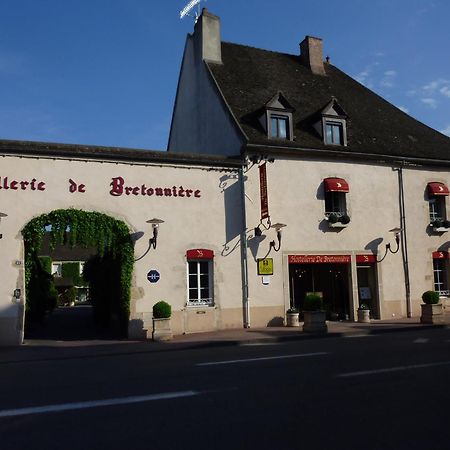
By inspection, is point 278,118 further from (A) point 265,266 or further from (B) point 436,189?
(B) point 436,189

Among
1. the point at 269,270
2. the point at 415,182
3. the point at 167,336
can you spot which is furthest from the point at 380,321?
the point at 167,336

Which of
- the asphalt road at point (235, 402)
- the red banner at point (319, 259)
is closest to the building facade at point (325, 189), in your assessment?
the red banner at point (319, 259)

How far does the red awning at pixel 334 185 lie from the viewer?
19.5m

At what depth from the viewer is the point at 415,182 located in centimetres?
2155

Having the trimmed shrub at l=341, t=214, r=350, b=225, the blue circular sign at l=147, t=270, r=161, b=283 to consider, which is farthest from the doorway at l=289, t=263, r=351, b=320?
the blue circular sign at l=147, t=270, r=161, b=283

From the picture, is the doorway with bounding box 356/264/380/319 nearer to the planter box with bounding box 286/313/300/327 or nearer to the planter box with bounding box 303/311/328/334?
the planter box with bounding box 286/313/300/327

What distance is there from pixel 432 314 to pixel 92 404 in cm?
1447

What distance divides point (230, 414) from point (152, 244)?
1114 cm

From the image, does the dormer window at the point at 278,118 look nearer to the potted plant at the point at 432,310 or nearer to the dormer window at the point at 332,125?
the dormer window at the point at 332,125

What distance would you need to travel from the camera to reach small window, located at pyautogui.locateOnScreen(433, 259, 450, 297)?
70.8 ft

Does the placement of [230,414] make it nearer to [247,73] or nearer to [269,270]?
[269,270]

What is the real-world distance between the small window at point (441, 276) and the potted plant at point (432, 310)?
3.23 m

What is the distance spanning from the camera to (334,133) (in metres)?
20.8

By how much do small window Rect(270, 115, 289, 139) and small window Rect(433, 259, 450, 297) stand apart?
8.30 meters
